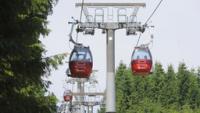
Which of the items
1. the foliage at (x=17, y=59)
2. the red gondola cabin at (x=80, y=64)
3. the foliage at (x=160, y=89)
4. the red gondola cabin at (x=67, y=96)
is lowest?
the foliage at (x=17, y=59)

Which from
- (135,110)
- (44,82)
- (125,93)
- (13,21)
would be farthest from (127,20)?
(125,93)

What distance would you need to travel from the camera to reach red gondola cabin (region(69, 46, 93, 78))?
88.6ft

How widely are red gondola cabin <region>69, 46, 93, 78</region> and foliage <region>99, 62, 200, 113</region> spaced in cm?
7413

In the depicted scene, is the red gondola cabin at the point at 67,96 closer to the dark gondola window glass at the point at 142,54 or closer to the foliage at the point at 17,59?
the dark gondola window glass at the point at 142,54

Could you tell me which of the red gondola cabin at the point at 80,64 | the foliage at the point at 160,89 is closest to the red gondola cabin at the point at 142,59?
the red gondola cabin at the point at 80,64

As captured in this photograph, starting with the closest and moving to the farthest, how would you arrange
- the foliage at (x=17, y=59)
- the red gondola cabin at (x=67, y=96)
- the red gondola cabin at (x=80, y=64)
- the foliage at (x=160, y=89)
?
the foliage at (x=17, y=59)
the red gondola cabin at (x=80, y=64)
the red gondola cabin at (x=67, y=96)
the foliage at (x=160, y=89)

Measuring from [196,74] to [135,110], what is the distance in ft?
90.9

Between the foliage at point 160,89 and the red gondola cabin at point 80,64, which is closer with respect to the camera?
the red gondola cabin at point 80,64

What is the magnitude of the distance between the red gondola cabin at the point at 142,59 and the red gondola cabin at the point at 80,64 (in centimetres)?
167

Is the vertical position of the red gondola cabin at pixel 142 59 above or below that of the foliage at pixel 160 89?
below

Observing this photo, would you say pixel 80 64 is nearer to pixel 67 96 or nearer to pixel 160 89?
pixel 67 96

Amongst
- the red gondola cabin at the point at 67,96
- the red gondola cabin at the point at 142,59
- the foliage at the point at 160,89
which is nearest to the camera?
the red gondola cabin at the point at 142,59

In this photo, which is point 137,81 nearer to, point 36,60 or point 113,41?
point 113,41

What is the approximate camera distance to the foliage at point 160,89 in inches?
4181
